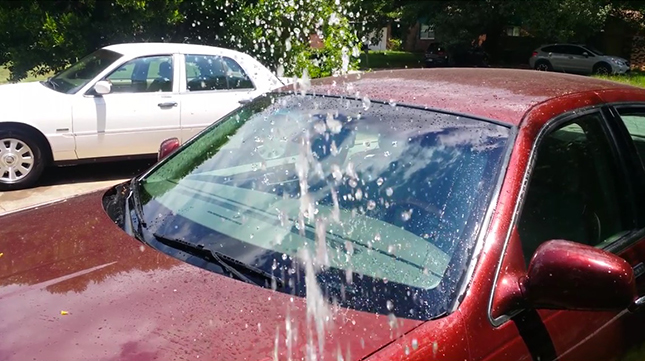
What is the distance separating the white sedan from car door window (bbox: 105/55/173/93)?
0.01 metres

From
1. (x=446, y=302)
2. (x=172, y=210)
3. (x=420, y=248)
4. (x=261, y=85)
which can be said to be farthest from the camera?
(x=261, y=85)

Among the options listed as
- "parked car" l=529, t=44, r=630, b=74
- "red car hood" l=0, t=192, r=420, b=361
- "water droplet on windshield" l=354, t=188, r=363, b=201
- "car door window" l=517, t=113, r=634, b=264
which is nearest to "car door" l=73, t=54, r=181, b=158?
"red car hood" l=0, t=192, r=420, b=361

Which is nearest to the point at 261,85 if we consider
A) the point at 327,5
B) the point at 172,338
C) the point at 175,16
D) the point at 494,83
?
the point at 327,5

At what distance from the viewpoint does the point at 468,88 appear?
8.78 feet

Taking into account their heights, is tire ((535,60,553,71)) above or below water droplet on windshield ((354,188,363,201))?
above

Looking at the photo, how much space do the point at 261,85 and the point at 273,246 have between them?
20.3 ft

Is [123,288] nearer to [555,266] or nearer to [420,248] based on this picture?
[420,248]

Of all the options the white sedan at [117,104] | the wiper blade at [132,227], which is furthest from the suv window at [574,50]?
the wiper blade at [132,227]

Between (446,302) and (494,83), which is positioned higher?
(494,83)

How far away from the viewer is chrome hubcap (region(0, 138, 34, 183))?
6.91 m

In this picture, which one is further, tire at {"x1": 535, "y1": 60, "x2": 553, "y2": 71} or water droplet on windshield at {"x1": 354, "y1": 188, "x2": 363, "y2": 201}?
tire at {"x1": 535, "y1": 60, "x2": 553, "y2": 71}

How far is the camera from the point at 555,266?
1851mm

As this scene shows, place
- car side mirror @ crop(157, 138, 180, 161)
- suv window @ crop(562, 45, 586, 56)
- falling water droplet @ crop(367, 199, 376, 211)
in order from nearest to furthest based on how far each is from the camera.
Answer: falling water droplet @ crop(367, 199, 376, 211) → car side mirror @ crop(157, 138, 180, 161) → suv window @ crop(562, 45, 586, 56)

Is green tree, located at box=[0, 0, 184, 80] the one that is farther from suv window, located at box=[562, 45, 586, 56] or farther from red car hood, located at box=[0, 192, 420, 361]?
suv window, located at box=[562, 45, 586, 56]
